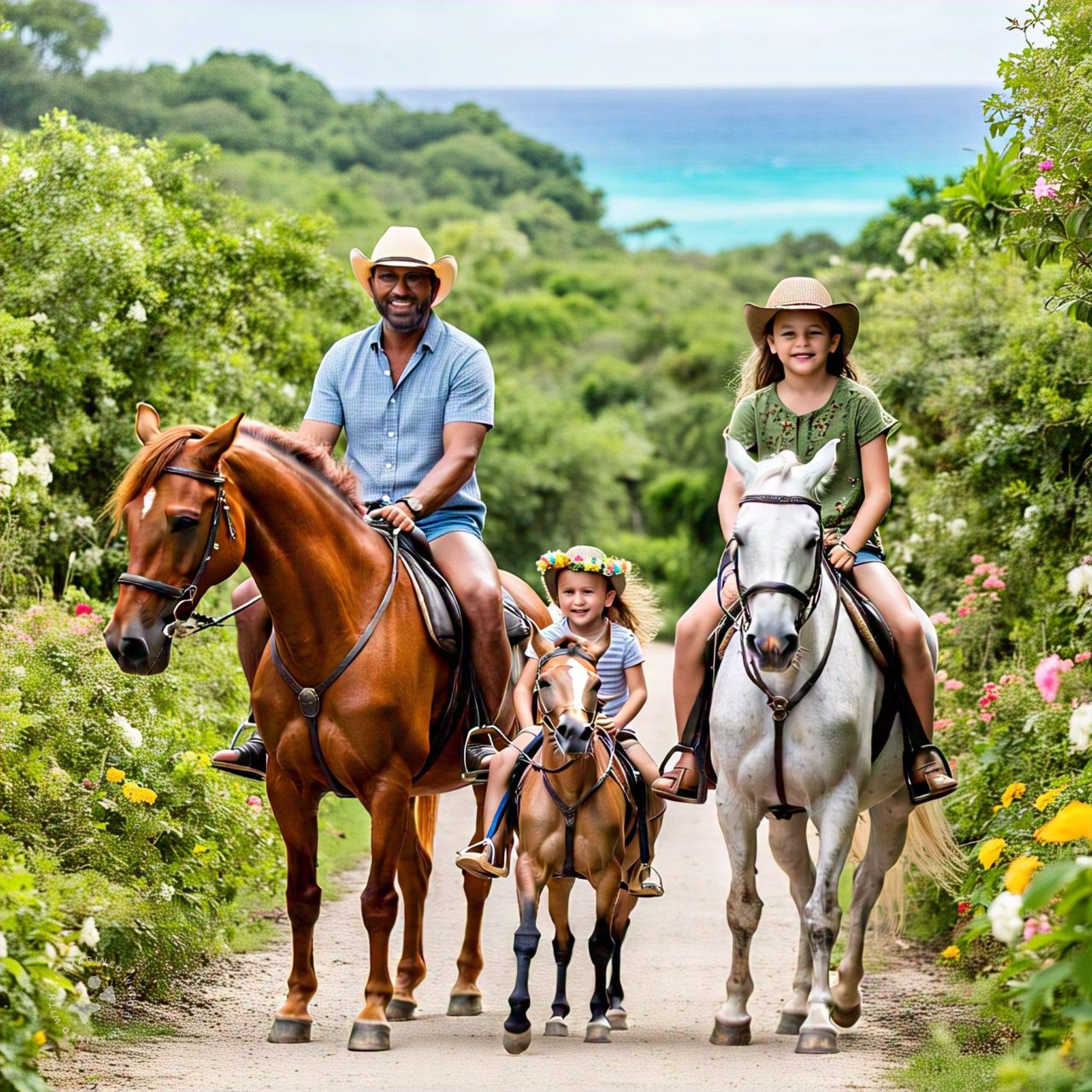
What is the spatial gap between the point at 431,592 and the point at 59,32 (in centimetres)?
5992

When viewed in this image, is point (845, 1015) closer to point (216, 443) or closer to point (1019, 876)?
point (1019, 876)

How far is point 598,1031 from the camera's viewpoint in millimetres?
7109

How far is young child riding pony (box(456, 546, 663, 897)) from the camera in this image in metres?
7.55

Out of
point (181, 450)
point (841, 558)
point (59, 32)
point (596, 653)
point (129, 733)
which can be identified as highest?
point (59, 32)

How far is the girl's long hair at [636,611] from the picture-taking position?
823cm

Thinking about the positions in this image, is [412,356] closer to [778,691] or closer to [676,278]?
[778,691]

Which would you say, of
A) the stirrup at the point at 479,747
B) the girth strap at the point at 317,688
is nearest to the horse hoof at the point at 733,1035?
the stirrup at the point at 479,747

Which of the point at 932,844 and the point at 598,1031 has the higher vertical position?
the point at 932,844

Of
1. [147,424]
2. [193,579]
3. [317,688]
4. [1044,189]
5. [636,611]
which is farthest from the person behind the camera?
[636,611]

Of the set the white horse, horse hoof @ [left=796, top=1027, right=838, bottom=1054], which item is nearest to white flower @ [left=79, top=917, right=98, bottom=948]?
the white horse

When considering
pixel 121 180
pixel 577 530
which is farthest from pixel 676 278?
pixel 121 180

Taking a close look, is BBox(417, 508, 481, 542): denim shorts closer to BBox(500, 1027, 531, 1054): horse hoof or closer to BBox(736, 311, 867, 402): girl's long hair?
BBox(736, 311, 867, 402): girl's long hair

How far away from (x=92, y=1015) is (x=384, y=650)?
202cm

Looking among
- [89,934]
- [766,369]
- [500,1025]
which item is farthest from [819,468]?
[89,934]
